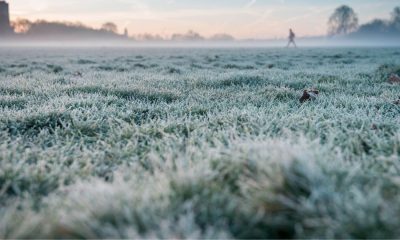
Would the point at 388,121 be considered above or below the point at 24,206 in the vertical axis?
above

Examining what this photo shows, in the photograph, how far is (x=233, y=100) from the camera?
22.2 ft

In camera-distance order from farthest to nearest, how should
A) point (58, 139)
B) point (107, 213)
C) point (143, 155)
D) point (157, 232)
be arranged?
point (58, 139), point (143, 155), point (107, 213), point (157, 232)

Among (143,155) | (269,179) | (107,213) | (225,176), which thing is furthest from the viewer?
(143,155)

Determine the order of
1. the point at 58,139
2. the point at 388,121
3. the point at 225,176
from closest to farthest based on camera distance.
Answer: the point at 225,176, the point at 58,139, the point at 388,121

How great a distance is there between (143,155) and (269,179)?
150 centimetres

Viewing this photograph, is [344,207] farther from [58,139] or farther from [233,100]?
[233,100]

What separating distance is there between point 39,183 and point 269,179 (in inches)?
65.9

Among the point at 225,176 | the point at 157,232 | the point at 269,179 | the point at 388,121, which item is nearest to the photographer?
the point at 157,232

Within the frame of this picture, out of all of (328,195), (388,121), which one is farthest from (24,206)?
(388,121)

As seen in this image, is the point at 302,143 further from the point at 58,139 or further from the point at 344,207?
the point at 58,139

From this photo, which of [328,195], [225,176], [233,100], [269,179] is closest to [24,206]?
[225,176]

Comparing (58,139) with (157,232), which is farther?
(58,139)

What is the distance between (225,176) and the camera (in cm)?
279

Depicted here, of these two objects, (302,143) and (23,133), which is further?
(23,133)
